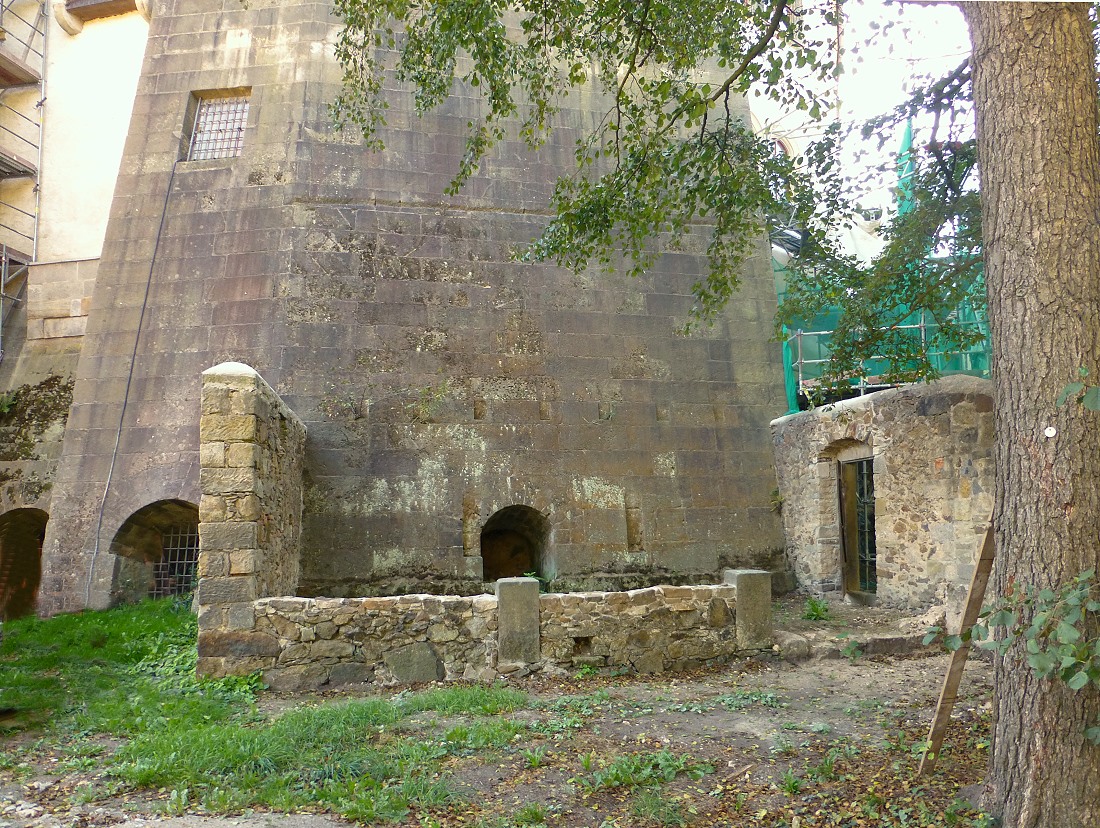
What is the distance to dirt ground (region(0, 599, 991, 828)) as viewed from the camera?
12.6 feet

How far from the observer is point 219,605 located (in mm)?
6250

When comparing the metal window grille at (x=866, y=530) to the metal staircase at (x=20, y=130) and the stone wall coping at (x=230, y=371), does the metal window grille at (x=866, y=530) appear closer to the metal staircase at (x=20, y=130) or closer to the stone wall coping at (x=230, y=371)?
the stone wall coping at (x=230, y=371)

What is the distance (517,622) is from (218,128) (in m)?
8.34

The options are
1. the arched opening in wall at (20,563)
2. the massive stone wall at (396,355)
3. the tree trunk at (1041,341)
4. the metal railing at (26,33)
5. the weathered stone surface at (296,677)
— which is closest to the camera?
the tree trunk at (1041,341)

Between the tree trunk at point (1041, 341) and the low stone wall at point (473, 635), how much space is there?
3411mm

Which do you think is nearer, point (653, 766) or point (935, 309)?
point (653, 766)

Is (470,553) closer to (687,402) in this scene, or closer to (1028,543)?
(687,402)

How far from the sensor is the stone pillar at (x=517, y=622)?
6.48 m

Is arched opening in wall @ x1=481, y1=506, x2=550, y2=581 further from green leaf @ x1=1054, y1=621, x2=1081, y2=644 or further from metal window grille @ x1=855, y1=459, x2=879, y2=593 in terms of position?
green leaf @ x1=1054, y1=621, x2=1081, y2=644

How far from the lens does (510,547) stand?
10.7m

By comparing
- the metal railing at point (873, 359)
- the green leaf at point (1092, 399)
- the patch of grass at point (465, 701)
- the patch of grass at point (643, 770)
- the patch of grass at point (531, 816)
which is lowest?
the patch of grass at point (531, 816)

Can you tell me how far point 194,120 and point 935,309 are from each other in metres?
9.84

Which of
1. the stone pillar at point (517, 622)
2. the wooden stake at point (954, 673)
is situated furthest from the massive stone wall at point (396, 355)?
the wooden stake at point (954, 673)

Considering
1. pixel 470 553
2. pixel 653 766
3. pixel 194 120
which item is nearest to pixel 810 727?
pixel 653 766
